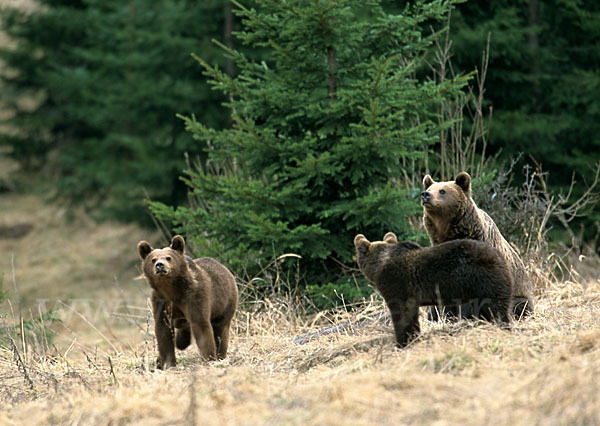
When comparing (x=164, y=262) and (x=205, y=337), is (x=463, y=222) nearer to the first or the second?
(x=205, y=337)

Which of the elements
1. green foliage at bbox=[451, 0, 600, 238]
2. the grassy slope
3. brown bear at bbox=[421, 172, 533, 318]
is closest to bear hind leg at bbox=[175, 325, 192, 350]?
the grassy slope

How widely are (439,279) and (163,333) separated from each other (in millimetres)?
2206

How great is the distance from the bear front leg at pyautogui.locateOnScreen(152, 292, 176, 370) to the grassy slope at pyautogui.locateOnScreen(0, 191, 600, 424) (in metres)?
0.15

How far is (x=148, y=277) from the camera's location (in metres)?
5.57

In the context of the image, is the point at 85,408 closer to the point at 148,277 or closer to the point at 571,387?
the point at 148,277

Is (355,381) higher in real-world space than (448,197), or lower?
lower

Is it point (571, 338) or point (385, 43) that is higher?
Result: point (385, 43)

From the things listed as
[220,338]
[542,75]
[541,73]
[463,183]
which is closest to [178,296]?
[220,338]

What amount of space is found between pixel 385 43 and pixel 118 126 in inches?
510

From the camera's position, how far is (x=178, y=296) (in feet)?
18.4

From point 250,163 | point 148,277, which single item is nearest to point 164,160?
point 250,163

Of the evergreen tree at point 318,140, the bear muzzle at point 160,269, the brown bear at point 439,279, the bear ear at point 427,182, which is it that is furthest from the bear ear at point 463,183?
the bear muzzle at point 160,269

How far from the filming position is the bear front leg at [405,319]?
506 centimetres

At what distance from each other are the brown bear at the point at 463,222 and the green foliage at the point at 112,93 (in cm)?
918
